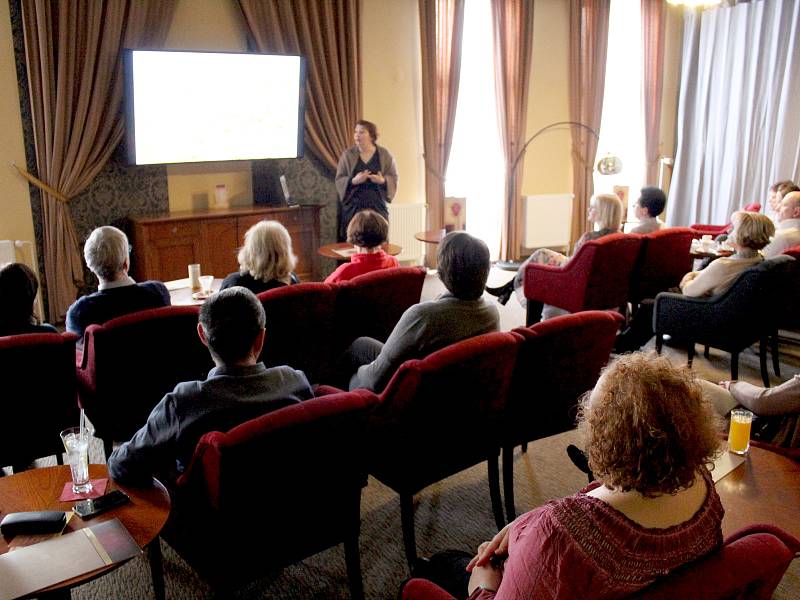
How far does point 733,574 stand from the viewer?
1178 mm

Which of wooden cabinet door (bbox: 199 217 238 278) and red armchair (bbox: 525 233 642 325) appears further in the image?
wooden cabinet door (bbox: 199 217 238 278)

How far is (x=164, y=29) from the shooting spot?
5.48m

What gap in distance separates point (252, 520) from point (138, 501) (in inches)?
11.5

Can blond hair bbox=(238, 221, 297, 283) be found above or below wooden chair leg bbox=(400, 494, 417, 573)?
above

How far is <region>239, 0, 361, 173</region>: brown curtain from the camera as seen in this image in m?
5.92

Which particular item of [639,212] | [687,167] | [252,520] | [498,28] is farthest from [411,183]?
[252,520]

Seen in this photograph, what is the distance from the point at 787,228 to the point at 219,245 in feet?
13.6

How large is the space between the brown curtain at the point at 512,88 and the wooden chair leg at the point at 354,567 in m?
5.81

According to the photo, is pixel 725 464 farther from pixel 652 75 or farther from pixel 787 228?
pixel 652 75

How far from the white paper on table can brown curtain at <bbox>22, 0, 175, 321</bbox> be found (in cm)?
487

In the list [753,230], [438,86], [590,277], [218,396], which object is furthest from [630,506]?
[438,86]

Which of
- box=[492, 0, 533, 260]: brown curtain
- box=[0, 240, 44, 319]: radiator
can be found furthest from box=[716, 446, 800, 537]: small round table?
box=[492, 0, 533, 260]: brown curtain

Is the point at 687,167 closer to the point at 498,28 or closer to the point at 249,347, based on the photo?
the point at 498,28

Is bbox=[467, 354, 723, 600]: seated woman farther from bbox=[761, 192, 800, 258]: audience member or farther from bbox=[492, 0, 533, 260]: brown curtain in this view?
bbox=[492, 0, 533, 260]: brown curtain
